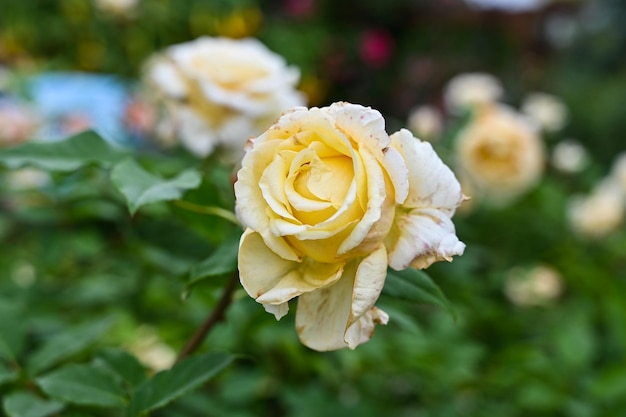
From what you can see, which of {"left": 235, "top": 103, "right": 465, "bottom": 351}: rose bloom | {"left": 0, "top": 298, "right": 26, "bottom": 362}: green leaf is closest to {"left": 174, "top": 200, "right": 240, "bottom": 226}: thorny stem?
{"left": 235, "top": 103, "right": 465, "bottom": 351}: rose bloom

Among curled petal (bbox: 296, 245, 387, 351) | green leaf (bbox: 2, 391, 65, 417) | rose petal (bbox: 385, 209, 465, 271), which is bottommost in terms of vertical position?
green leaf (bbox: 2, 391, 65, 417)

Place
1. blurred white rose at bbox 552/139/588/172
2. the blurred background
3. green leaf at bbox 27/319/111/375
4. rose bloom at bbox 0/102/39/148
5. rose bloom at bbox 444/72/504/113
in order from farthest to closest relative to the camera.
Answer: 1. blurred white rose at bbox 552/139/588/172
2. rose bloom at bbox 444/72/504/113
3. rose bloom at bbox 0/102/39/148
4. the blurred background
5. green leaf at bbox 27/319/111/375

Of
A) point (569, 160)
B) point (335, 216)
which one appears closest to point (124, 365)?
point (335, 216)

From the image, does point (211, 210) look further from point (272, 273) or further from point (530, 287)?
point (530, 287)

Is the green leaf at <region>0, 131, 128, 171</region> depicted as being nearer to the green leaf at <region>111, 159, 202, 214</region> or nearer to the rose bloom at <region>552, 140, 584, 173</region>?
the green leaf at <region>111, 159, 202, 214</region>

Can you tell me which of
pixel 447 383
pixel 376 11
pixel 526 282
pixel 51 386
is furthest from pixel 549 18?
pixel 51 386

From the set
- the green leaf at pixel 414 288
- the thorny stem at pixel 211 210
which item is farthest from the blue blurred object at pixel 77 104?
the green leaf at pixel 414 288
